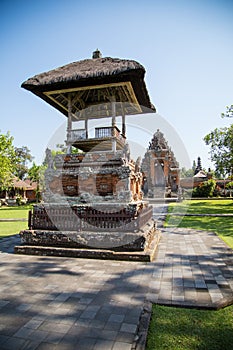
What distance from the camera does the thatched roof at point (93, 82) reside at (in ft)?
22.2

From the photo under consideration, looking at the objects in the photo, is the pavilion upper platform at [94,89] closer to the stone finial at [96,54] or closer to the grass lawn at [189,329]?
the stone finial at [96,54]

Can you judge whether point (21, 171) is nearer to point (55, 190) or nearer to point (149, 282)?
point (55, 190)

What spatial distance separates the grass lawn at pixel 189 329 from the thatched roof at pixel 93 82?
5965 millimetres

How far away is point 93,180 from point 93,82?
3.14 meters

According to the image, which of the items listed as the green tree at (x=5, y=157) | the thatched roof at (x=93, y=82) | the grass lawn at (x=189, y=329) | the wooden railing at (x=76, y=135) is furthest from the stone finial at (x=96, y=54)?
the green tree at (x=5, y=157)

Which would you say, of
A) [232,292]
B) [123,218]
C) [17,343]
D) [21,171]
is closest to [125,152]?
[123,218]

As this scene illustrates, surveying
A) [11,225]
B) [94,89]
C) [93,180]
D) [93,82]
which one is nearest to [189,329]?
[93,180]

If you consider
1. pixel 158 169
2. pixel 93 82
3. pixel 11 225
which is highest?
pixel 93 82

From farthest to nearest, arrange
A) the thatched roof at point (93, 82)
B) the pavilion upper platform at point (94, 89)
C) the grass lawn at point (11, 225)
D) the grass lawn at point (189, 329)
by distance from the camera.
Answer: the grass lawn at point (11, 225) < the pavilion upper platform at point (94, 89) < the thatched roof at point (93, 82) < the grass lawn at point (189, 329)

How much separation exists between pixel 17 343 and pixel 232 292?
328cm

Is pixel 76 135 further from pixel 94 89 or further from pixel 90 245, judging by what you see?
pixel 90 245

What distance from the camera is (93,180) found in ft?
24.8

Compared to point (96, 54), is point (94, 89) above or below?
below

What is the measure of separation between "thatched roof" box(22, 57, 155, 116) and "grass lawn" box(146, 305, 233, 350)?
19.6ft
